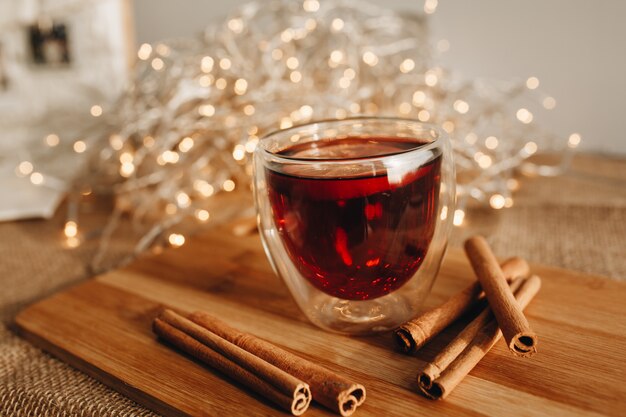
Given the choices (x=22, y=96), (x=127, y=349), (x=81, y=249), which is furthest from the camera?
(x=22, y=96)

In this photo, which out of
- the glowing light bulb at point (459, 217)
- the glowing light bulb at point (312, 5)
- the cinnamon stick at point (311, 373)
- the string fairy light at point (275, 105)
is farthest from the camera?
the glowing light bulb at point (312, 5)

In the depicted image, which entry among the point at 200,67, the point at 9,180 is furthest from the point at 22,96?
the point at 200,67

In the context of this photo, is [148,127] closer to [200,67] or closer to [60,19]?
[200,67]

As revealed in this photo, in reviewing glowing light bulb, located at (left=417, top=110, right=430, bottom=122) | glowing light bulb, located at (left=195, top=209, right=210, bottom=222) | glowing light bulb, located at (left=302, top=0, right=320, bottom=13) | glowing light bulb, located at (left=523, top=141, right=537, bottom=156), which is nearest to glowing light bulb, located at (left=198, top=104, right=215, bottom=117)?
glowing light bulb, located at (left=195, top=209, right=210, bottom=222)

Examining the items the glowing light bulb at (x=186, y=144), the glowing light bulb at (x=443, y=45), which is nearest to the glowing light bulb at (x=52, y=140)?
the glowing light bulb at (x=186, y=144)

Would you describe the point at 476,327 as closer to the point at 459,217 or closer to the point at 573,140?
the point at 459,217

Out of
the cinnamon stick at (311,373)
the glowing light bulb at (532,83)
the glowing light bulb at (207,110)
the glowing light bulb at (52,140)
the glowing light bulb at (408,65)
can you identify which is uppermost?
the glowing light bulb at (408,65)

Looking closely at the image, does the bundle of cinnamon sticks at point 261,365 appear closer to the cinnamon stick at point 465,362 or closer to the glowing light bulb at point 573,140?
the cinnamon stick at point 465,362
